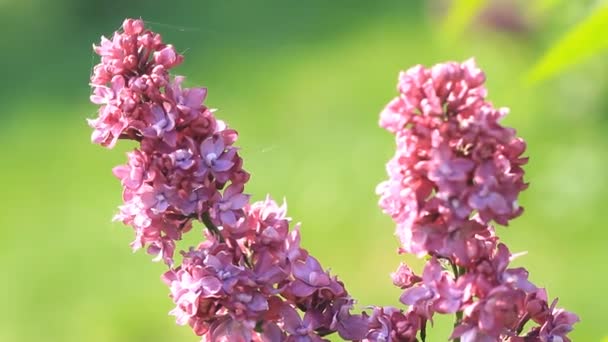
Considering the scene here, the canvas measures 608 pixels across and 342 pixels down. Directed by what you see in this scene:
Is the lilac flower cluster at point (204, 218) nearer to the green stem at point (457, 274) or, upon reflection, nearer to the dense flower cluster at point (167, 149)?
the dense flower cluster at point (167, 149)

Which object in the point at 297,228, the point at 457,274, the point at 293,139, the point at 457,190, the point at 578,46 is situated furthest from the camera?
the point at 293,139

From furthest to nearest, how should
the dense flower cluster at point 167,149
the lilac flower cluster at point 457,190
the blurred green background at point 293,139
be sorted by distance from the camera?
the blurred green background at point 293,139, the dense flower cluster at point 167,149, the lilac flower cluster at point 457,190

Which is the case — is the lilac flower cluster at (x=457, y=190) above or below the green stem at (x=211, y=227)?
below

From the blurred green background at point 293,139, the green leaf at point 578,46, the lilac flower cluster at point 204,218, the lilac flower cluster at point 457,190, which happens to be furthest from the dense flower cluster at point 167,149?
the blurred green background at point 293,139

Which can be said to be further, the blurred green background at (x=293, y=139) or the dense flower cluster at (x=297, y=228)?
the blurred green background at (x=293, y=139)

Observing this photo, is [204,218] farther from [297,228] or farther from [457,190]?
[457,190]

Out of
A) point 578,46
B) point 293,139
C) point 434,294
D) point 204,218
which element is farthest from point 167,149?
point 293,139

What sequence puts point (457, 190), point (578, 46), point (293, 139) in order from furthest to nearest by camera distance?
point (293, 139), point (578, 46), point (457, 190)
